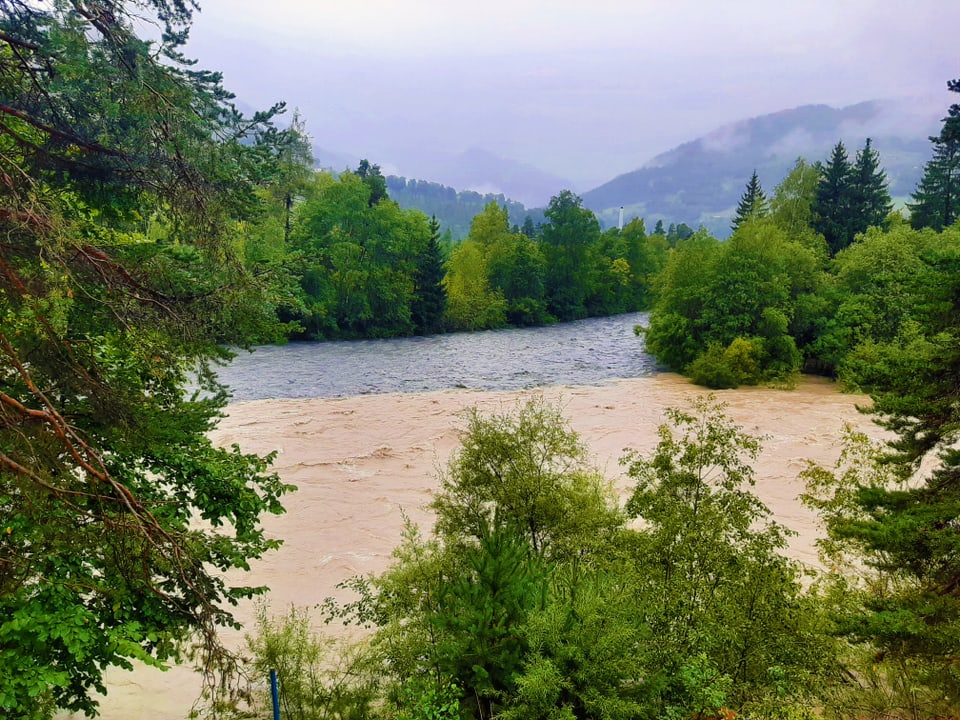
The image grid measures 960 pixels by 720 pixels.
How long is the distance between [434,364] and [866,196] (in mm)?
38265

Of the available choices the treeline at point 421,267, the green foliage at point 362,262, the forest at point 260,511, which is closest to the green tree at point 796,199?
the treeline at point 421,267

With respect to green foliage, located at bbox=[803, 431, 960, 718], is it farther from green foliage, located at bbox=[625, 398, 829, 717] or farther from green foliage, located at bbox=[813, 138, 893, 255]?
green foliage, located at bbox=[813, 138, 893, 255]

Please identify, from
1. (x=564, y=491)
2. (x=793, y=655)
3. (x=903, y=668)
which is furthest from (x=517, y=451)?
(x=903, y=668)

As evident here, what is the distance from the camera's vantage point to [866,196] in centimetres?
5062

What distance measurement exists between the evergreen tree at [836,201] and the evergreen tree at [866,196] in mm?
403

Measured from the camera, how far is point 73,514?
6.08m

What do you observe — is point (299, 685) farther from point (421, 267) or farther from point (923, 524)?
point (421, 267)

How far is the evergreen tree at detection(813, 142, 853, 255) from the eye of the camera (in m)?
50.6

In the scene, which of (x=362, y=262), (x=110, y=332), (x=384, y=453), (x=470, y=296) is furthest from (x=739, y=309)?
(x=110, y=332)

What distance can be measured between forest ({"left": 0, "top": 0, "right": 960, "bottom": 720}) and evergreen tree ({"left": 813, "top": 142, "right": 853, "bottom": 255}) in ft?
152

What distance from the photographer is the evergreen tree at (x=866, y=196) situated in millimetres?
50412

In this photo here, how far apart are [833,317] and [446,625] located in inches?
1544

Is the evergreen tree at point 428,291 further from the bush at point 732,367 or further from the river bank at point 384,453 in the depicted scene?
the bush at point 732,367

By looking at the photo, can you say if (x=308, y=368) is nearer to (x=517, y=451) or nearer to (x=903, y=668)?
(x=517, y=451)
